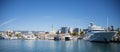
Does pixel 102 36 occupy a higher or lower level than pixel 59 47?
higher

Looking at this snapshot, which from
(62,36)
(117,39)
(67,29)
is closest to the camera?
(117,39)

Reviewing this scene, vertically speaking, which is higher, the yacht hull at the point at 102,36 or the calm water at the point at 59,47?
the yacht hull at the point at 102,36

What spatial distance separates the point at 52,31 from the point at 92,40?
16848 mm

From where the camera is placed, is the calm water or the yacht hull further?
the yacht hull

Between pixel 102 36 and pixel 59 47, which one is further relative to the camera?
pixel 102 36

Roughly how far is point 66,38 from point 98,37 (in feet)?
35.9

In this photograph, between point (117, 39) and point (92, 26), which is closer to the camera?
point (117, 39)

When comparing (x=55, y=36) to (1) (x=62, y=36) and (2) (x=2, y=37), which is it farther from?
(2) (x=2, y=37)

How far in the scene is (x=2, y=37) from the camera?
138ft

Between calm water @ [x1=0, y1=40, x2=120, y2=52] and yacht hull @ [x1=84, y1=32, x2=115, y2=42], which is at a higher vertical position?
yacht hull @ [x1=84, y1=32, x2=115, y2=42]

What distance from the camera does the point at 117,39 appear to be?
2661 cm

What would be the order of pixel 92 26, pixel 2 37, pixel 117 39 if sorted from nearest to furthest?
pixel 117 39, pixel 92 26, pixel 2 37

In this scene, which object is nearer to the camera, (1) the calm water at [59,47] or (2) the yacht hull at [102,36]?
(1) the calm water at [59,47]

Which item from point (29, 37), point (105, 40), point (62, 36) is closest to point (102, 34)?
point (105, 40)
